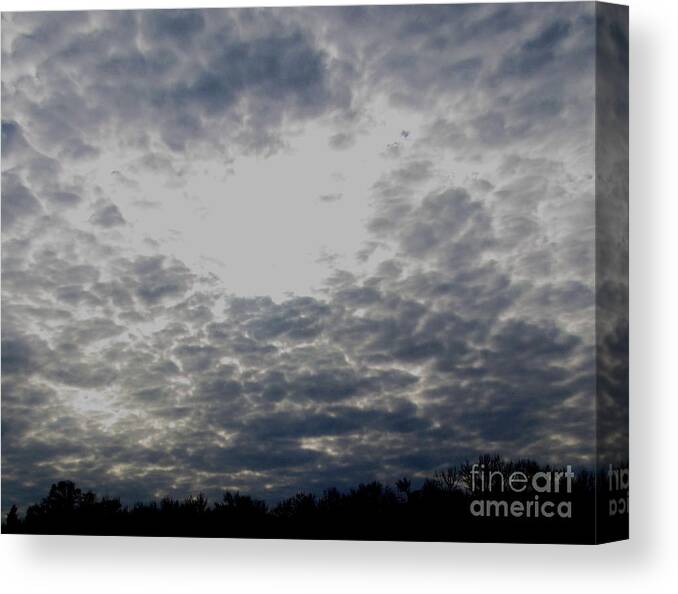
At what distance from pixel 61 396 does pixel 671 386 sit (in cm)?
585

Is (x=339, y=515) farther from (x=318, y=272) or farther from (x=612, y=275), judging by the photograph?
(x=612, y=275)

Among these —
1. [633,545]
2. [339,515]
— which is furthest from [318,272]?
[633,545]

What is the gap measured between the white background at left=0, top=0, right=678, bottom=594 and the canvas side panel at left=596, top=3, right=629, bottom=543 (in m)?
0.11

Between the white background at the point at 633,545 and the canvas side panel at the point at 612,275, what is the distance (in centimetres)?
11

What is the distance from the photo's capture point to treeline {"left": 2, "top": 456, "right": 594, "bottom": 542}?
38.8 ft

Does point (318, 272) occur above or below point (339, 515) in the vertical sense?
above

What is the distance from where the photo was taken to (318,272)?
12250 mm

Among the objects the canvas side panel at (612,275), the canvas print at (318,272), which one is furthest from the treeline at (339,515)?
the canvas side panel at (612,275)

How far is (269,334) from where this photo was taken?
1230 cm

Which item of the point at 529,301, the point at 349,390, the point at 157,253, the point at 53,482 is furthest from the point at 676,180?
the point at 53,482

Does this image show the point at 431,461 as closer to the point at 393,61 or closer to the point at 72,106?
the point at 393,61

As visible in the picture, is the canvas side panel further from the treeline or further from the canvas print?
the treeline

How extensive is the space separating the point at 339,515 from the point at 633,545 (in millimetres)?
2753

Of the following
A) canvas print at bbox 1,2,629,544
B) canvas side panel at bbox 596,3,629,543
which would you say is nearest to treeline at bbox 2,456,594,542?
canvas print at bbox 1,2,629,544
